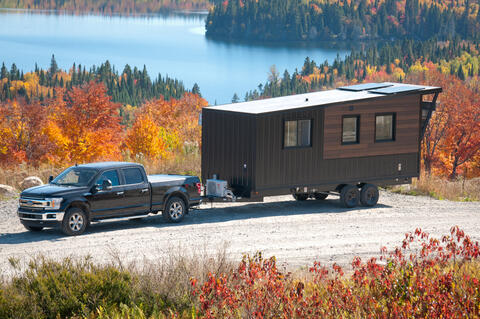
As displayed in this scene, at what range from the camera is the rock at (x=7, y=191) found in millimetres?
19070

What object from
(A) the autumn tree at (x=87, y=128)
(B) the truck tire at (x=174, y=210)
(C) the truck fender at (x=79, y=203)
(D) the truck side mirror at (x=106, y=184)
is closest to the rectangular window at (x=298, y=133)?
(B) the truck tire at (x=174, y=210)

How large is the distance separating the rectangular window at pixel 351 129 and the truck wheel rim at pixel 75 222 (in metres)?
8.18

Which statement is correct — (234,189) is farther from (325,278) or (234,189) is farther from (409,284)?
(409,284)

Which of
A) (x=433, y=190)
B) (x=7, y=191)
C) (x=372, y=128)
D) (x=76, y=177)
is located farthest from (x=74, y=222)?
(x=433, y=190)

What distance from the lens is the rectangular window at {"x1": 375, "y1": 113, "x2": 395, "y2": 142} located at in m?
19.7

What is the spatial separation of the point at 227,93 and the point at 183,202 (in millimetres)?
136674

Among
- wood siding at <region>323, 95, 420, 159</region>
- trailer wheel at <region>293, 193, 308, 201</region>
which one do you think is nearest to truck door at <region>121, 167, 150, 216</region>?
wood siding at <region>323, 95, 420, 159</region>

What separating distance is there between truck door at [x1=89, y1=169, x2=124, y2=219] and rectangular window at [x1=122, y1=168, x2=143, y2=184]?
0.22 m

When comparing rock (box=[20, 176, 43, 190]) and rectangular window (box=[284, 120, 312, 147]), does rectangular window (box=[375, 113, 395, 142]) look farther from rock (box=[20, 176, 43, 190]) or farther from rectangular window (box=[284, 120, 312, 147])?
rock (box=[20, 176, 43, 190])

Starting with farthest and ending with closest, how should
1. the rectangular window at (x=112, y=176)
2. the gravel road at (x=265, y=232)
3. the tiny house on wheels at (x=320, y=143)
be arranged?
1. the tiny house on wheels at (x=320, y=143)
2. the rectangular window at (x=112, y=176)
3. the gravel road at (x=265, y=232)

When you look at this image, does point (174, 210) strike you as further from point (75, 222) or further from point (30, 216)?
point (30, 216)

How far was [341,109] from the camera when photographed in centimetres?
1894

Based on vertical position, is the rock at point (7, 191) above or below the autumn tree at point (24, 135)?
above

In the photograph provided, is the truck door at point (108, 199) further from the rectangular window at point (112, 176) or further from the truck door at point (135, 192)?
the truck door at point (135, 192)
